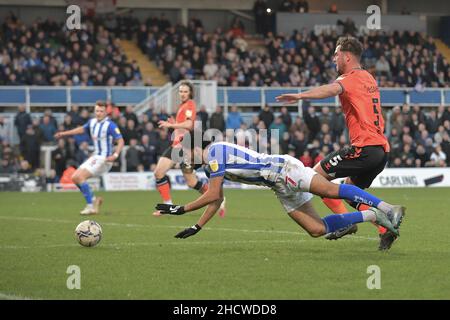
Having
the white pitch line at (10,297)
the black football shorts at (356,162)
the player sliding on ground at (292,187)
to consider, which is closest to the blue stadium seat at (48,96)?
the player sliding on ground at (292,187)

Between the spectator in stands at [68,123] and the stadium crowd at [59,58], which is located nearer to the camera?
the spectator in stands at [68,123]

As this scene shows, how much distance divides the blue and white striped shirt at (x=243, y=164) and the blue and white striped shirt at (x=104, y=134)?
8533mm

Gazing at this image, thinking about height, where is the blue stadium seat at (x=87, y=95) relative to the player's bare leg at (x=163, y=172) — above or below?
above

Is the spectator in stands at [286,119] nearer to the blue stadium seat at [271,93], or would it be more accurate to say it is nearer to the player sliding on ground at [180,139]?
the blue stadium seat at [271,93]

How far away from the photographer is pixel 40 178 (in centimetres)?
2923

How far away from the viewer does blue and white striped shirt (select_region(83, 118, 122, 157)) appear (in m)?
19.6

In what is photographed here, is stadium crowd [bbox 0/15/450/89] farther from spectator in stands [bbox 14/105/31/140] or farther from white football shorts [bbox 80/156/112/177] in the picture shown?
white football shorts [bbox 80/156/112/177]

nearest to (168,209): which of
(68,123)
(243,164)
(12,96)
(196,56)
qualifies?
(243,164)

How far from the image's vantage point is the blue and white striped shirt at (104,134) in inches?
771

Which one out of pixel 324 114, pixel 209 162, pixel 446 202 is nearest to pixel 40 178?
pixel 324 114

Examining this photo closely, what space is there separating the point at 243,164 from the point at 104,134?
8939mm

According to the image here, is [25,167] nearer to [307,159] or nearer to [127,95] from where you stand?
[127,95]

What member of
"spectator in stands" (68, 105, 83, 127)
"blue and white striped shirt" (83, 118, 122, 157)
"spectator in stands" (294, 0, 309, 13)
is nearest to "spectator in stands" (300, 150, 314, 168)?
"spectator in stands" (68, 105, 83, 127)
